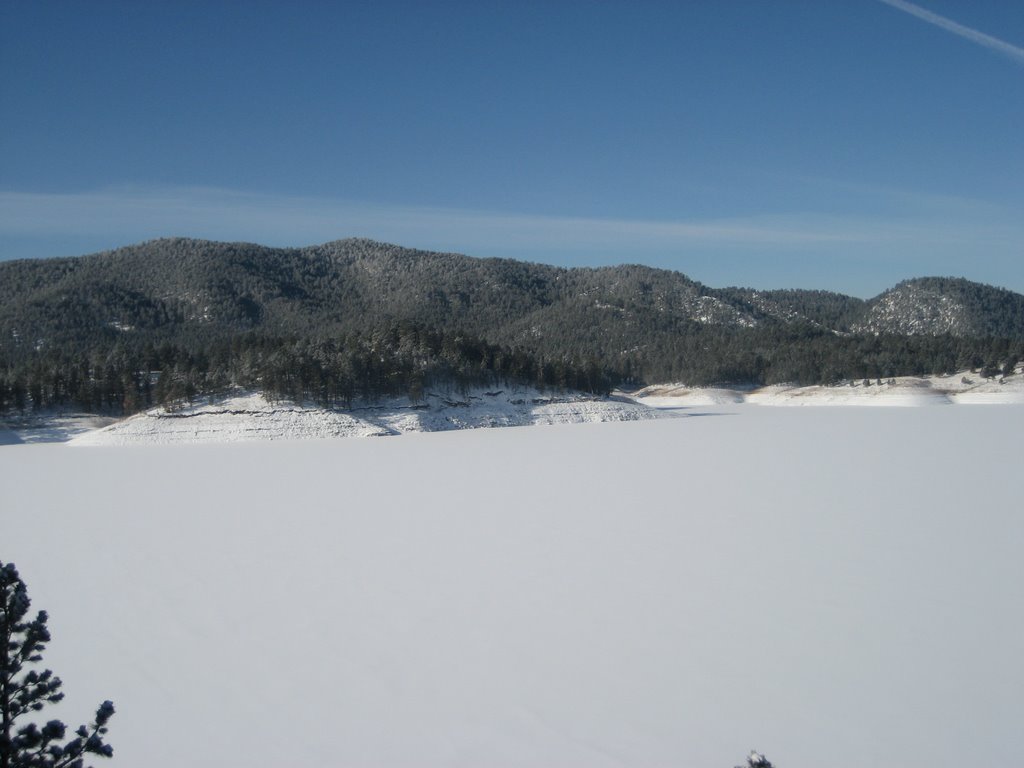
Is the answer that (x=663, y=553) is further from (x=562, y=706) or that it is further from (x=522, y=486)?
(x=522, y=486)

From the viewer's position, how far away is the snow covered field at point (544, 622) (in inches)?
339

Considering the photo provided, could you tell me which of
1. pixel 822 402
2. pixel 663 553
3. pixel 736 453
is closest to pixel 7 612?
pixel 663 553

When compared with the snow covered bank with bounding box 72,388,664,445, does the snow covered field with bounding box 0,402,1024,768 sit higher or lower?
lower

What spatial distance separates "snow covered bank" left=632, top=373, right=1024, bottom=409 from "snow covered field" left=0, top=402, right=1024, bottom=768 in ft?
236

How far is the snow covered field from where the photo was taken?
8.60 metres

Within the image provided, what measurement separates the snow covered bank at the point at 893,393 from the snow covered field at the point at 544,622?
71897 mm

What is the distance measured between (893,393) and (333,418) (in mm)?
76242

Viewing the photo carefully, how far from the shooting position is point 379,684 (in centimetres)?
997

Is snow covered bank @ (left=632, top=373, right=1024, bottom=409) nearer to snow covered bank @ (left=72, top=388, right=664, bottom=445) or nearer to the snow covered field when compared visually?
snow covered bank @ (left=72, top=388, right=664, bottom=445)

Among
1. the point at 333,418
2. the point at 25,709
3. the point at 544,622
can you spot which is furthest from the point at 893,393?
the point at 25,709

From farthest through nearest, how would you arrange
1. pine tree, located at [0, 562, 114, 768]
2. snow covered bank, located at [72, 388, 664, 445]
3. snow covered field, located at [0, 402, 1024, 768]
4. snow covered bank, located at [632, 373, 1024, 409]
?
snow covered bank, located at [632, 373, 1024, 409] → snow covered bank, located at [72, 388, 664, 445] → snow covered field, located at [0, 402, 1024, 768] → pine tree, located at [0, 562, 114, 768]

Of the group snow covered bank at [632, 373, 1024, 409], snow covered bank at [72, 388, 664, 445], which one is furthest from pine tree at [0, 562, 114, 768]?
snow covered bank at [632, 373, 1024, 409]

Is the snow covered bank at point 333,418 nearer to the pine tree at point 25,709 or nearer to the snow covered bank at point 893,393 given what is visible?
the snow covered bank at point 893,393

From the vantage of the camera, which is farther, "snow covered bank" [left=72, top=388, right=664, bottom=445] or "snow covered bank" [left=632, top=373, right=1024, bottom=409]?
"snow covered bank" [left=632, top=373, right=1024, bottom=409]
